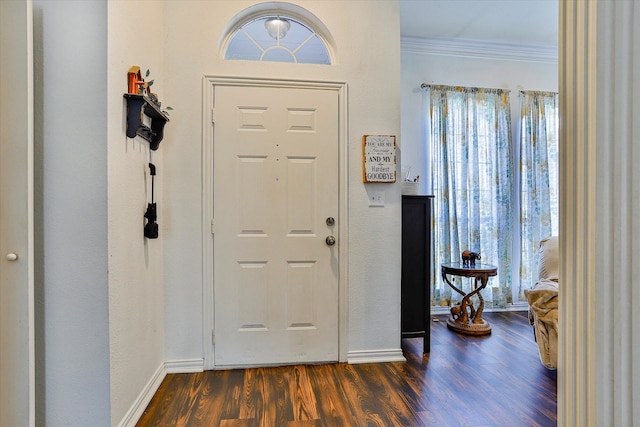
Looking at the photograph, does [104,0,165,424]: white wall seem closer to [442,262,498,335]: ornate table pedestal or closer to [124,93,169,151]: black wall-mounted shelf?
[124,93,169,151]: black wall-mounted shelf

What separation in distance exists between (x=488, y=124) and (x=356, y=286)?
2476 mm

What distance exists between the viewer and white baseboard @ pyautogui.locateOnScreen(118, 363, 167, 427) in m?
1.70

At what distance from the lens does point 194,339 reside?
2367 millimetres

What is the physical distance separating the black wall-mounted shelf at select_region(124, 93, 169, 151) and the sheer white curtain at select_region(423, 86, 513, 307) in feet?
8.72

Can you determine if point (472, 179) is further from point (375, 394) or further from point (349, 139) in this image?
point (375, 394)

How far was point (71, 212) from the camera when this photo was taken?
148 centimetres

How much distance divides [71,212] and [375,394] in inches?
73.3

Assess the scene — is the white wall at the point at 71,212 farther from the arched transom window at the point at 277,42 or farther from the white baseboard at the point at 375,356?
the white baseboard at the point at 375,356

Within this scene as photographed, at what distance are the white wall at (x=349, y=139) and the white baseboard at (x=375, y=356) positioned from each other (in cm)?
3

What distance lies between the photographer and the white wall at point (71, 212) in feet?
4.76

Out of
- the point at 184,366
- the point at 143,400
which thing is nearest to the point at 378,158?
the point at 184,366

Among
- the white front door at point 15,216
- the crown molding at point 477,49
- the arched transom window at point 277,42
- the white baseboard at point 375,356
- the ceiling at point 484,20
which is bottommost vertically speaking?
the white baseboard at point 375,356

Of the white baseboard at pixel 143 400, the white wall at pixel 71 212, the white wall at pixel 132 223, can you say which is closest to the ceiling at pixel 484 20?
the white wall at pixel 132 223

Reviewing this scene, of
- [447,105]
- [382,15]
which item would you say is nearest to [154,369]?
[382,15]
